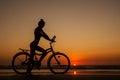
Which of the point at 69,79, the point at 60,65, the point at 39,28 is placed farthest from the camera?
the point at 60,65

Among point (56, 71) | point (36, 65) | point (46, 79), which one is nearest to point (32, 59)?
point (36, 65)

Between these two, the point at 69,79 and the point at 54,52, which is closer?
the point at 69,79

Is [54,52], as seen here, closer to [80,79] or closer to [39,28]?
[39,28]

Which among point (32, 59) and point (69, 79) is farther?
point (32, 59)

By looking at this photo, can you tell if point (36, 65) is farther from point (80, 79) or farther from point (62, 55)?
point (80, 79)

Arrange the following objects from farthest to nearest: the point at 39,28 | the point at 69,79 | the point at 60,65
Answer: the point at 60,65, the point at 39,28, the point at 69,79

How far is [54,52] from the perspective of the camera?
1539 centimetres

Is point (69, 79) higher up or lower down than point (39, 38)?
lower down

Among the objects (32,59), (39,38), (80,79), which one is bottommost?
(80,79)

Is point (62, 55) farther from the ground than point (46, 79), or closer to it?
farther from the ground

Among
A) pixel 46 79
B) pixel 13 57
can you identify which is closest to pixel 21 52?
pixel 13 57

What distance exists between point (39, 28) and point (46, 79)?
3.76 m

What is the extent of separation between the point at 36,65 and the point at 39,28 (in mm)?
1786

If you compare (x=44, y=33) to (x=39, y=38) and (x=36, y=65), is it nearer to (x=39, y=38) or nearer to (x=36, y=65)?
(x=39, y=38)
